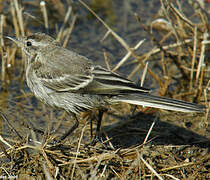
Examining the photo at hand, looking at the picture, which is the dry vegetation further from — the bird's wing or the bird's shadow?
the bird's wing

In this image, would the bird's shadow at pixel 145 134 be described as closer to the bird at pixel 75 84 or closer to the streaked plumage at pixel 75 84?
the bird at pixel 75 84

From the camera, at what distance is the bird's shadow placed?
6.36 meters

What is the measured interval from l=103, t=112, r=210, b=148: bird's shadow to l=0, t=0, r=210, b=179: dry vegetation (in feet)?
0.05

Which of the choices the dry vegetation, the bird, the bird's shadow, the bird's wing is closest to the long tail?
the bird

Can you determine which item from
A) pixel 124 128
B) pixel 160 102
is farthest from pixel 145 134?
pixel 160 102

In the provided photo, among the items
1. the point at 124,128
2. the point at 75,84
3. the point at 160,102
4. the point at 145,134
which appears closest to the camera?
the point at 160,102

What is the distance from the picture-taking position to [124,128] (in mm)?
6766

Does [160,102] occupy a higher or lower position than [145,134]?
higher

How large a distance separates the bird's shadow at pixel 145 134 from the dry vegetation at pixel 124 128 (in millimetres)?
16

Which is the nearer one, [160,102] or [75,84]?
[160,102]

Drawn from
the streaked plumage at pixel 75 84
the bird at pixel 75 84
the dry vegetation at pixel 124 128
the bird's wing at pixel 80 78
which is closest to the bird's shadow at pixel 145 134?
the dry vegetation at pixel 124 128

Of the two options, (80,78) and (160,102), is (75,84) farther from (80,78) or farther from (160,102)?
(160,102)

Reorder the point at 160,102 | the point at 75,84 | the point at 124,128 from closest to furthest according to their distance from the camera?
1. the point at 160,102
2. the point at 75,84
3. the point at 124,128

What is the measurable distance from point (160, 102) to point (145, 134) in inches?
50.4
